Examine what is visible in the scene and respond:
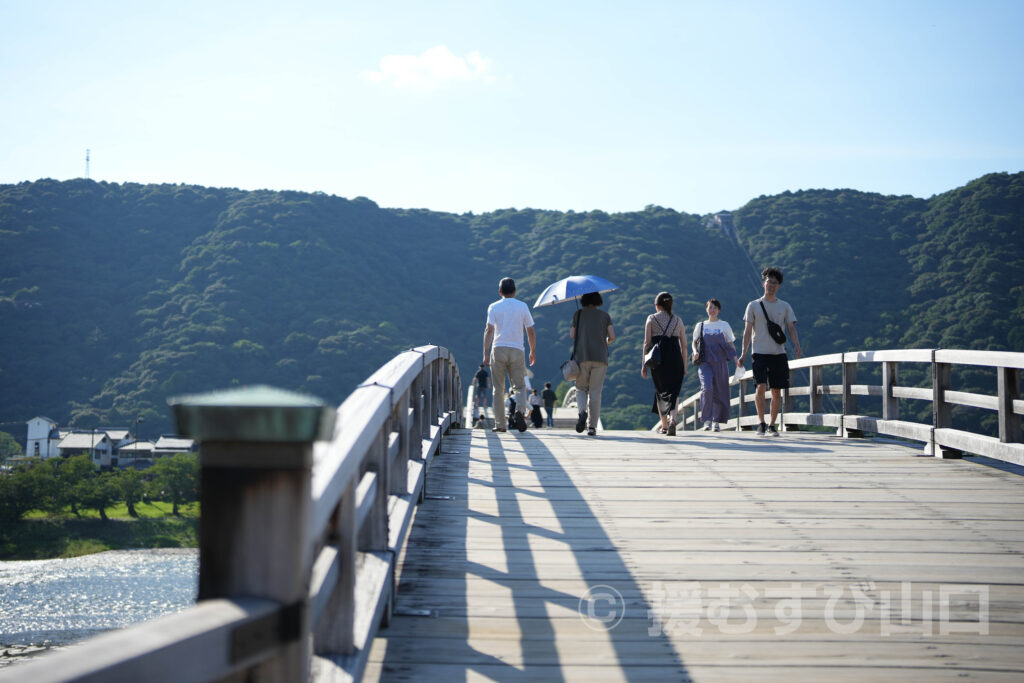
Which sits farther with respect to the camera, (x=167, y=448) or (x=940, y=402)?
(x=167, y=448)

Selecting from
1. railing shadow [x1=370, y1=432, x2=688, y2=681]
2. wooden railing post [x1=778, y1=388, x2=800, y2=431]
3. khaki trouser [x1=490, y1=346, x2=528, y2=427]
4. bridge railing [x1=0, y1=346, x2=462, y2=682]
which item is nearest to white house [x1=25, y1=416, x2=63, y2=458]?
khaki trouser [x1=490, y1=346, x2=528, y2=427]

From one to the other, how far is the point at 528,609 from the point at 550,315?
79.4 m

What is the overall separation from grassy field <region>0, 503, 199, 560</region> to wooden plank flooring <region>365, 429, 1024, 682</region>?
60802 millimetres

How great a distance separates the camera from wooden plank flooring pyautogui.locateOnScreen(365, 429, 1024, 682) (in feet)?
9.55

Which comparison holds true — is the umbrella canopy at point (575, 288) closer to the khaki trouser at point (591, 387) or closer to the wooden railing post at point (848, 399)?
the khaki trouser at point (591, 387)

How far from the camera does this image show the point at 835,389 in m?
10.2

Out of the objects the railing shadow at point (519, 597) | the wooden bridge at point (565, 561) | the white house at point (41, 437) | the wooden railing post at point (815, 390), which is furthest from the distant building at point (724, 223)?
the railing shadow at point (519, 597)

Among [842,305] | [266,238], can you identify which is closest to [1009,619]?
[842,305]

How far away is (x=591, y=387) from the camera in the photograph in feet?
31.2

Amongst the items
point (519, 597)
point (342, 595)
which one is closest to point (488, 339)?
point (519, 597)

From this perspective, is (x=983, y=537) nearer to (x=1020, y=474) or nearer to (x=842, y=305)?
(x=1020, y=474)

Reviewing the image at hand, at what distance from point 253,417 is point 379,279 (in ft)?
314

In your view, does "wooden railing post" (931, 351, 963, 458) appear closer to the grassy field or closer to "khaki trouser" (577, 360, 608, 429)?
"khaki trouser" (577, 360, 608, 429)

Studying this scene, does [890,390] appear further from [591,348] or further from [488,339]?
[488,339]
